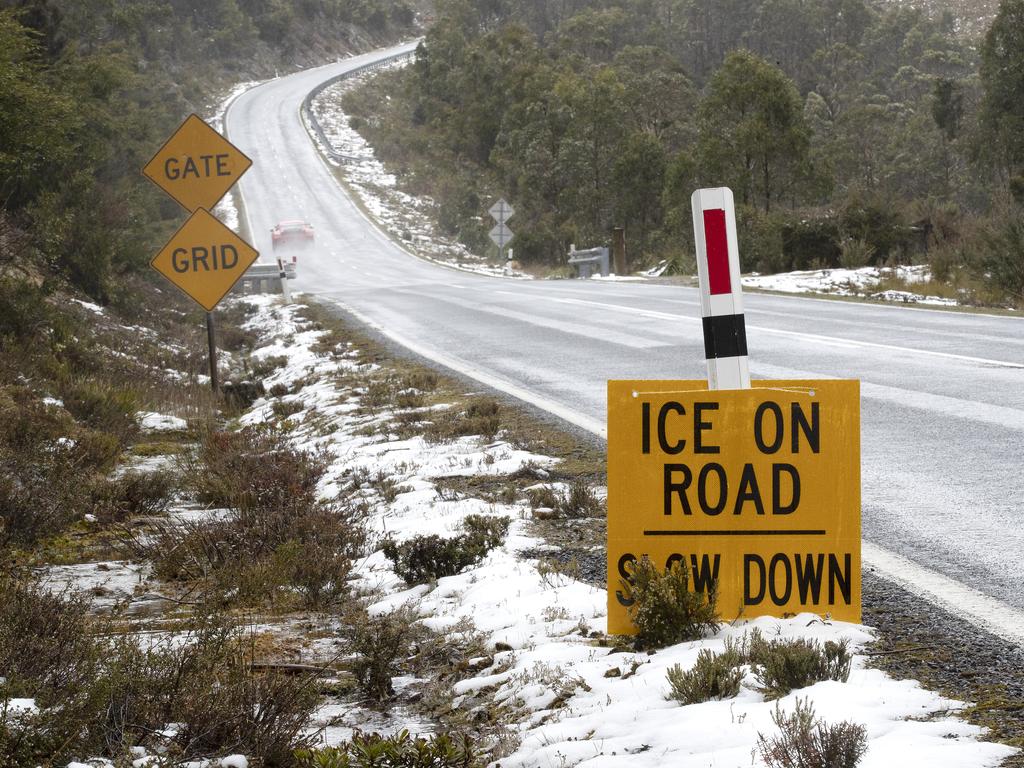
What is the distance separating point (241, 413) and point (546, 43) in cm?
7618

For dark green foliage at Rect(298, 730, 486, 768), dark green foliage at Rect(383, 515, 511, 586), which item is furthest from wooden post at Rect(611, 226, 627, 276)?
dark green foliage at Rect(298, 730, 486, 768)

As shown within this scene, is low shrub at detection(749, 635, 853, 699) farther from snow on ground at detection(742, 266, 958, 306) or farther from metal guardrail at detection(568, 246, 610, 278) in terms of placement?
metal guardrail at detection(568, 246, 610, 278)

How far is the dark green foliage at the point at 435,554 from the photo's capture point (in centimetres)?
549

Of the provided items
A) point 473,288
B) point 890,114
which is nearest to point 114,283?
point 473,288

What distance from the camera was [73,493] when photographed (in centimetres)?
716

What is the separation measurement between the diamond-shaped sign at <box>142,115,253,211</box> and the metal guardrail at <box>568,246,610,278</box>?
77.1ft

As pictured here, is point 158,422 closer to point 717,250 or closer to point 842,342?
point 842,342

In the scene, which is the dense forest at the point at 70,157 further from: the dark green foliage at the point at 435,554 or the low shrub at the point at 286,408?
the dark green foliage at the point at 435,554

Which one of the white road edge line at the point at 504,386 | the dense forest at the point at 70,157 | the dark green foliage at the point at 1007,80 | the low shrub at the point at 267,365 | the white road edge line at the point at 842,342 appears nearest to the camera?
the white road edge line at the point at 504,386

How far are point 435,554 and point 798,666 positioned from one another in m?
2.34

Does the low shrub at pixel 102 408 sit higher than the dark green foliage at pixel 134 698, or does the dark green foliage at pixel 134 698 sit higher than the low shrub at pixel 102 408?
the low shrub at pixel 102 408

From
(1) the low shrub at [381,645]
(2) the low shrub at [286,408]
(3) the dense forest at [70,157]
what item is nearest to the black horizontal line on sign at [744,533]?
(1) the low shrub at [381,645]

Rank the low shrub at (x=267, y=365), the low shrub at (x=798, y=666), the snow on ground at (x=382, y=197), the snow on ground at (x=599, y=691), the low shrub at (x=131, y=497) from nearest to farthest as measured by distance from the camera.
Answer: the snow on ground at (x=599, y=691) < the low shrub at (x=798, y=666) < the low shrub at (x=131, y=497) < the low shrub at (x=267, y=365) < the snow on ground at (x=382, y=197)

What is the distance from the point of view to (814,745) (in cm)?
291
